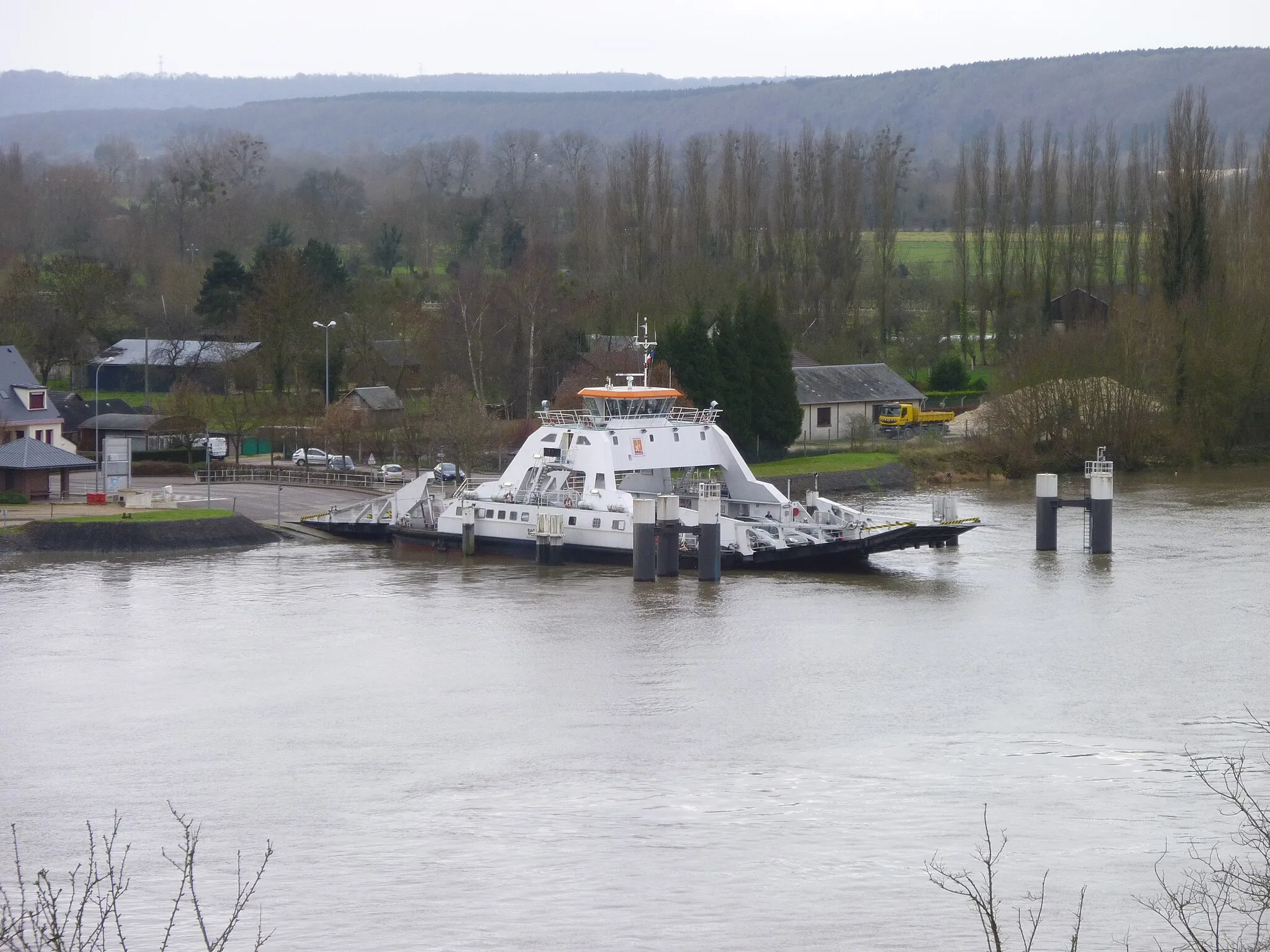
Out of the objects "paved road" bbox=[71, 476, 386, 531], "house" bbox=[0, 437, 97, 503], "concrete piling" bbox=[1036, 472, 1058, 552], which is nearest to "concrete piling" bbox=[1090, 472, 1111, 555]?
"concrete piling" bbox=[1036, 472, 1058, 552]

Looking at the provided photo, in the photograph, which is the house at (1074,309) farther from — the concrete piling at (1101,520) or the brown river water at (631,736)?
the brown river water at (631,736)

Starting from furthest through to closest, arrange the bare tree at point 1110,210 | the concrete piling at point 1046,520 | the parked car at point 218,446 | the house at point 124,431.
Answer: the bare tree at point 1110,210 < the house at point 124,431 < the parked car at point 218,446 < the concrete piling at point 1046,520

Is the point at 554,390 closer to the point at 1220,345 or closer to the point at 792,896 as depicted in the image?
the point at 1220,345

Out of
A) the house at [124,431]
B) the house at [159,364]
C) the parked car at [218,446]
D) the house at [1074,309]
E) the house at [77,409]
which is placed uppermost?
the house at [1074,309]

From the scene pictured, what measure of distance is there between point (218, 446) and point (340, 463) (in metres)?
4.71

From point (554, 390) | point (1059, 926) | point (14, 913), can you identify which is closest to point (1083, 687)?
point (1059, 926)

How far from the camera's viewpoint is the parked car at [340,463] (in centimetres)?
5400

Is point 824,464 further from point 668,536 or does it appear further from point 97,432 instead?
point 97,432

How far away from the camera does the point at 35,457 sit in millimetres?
44562

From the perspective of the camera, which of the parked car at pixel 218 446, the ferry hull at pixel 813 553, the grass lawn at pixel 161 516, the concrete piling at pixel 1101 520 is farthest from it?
the parked car at pixel 218 446

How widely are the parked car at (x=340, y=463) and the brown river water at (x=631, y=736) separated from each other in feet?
51.7

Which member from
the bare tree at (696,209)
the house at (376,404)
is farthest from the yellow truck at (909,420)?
the house at (376,404)

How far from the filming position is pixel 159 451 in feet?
180

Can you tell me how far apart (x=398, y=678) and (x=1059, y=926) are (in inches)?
517
